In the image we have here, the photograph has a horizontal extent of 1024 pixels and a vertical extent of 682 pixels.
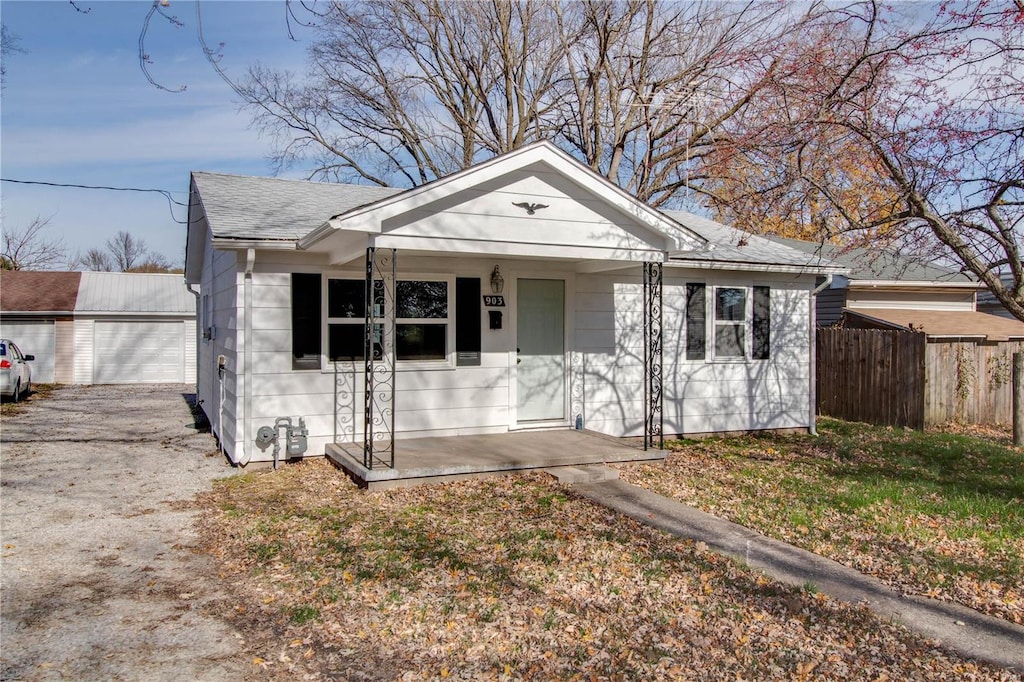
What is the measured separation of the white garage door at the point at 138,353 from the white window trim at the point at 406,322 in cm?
1746

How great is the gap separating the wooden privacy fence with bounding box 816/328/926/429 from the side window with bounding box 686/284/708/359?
4.59m

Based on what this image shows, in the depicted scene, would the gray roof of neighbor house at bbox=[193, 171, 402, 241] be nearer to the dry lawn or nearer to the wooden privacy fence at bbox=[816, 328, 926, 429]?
the dry lawn

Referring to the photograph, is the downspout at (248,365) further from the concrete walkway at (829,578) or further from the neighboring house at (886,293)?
the neighboring house at (886,293)

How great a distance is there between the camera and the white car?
1661 centimetres

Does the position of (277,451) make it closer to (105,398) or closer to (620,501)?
(620,501)

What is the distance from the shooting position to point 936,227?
22.6 ft

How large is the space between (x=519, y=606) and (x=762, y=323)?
8271 millimetres

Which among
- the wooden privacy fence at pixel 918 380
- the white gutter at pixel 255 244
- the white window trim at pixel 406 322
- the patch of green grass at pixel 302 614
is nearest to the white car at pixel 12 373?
the white gutter at pixel 255 244

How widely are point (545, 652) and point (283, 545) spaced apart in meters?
2.68

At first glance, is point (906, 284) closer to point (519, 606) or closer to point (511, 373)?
point (511, 373)

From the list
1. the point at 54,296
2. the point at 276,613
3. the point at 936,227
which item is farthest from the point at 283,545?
the point at 54,296

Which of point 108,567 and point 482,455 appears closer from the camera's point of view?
point 108,567

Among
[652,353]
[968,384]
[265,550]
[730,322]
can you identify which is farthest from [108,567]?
[968,384]

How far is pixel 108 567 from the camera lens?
5.40m
